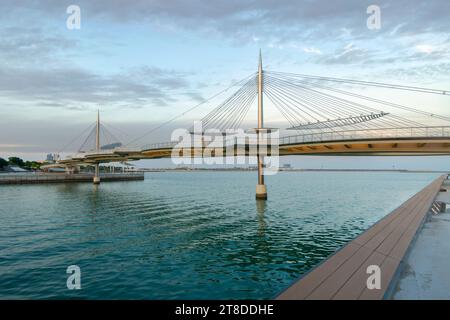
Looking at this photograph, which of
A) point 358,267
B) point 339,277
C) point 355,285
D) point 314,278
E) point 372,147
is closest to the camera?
point 355,285

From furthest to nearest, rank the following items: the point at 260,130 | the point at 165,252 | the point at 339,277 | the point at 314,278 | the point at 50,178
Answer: the point at 50,178, the point at 260,130, the point at 165,252, the point at 339,277, the point at 314,278

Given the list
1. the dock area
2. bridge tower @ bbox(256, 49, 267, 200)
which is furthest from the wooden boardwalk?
the dock area

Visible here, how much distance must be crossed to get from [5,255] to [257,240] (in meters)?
13.9

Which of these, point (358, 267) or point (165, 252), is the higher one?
point (358, 267)

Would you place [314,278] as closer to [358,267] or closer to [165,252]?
[358,267]

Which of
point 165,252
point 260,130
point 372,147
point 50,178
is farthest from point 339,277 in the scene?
point 50,178

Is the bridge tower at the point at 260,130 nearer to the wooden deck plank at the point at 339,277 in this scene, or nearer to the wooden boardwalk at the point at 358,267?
the wooden boardwalk at the point at 358,267

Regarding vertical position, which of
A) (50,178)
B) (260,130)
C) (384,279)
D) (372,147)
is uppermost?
(260,130)

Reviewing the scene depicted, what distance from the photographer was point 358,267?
8.02 metres

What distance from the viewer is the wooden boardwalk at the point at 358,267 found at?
6.36 m

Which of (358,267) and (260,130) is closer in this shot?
(358,267)

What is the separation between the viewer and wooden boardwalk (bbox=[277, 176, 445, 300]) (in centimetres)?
636
